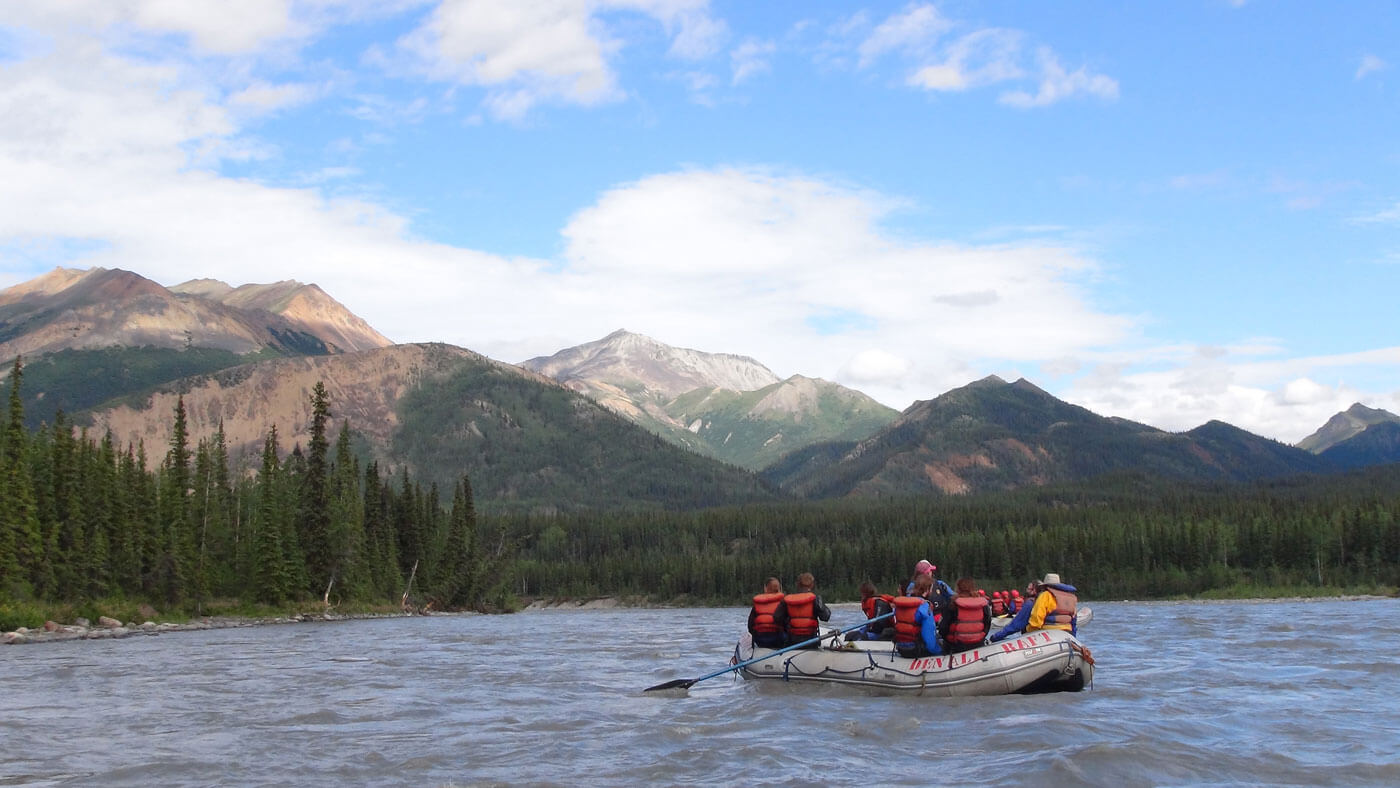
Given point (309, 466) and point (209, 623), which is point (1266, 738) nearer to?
point (209, 623)

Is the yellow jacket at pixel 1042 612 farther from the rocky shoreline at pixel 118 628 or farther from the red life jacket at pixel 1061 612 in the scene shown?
the rocky shoreline at pixel 118 628

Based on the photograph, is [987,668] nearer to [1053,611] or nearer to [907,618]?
[907,618]

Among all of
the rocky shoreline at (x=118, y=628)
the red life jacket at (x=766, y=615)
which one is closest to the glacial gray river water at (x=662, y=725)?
the red life jacket at (x=766, y=615)

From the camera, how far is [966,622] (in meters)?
31.3

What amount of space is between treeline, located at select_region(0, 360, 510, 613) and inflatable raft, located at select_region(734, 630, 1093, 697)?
57707mm

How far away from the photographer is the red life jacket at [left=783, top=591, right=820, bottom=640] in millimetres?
35938

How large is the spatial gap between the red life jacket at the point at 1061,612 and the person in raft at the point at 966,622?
9.04ft

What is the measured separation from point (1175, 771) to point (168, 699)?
27.6 m

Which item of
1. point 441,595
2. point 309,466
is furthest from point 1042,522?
point 309,466

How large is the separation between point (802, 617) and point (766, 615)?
46.4 inches

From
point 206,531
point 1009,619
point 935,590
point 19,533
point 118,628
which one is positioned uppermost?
point 206,531

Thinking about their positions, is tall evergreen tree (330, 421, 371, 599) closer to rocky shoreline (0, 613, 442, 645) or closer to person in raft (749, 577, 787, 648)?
rocky shoreline (0, 613, 442, 645)

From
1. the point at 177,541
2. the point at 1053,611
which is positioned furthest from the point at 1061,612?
the point at 177,541

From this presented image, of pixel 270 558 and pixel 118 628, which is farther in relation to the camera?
pixel 270 558
